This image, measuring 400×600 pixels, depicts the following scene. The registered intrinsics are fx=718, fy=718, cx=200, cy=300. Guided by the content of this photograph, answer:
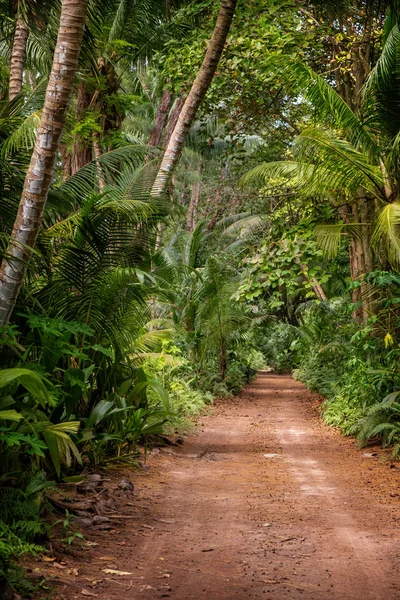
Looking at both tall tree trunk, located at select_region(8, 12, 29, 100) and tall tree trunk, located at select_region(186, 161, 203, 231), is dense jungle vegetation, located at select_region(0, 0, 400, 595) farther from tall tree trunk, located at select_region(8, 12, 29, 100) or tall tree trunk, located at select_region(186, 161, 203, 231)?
tall tree trunk, located at select_region(186, 161, 203, 231)

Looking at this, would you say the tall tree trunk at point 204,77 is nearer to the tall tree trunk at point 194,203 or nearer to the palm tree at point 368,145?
the palm tree at point 368,145

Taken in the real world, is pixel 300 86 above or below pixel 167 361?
above

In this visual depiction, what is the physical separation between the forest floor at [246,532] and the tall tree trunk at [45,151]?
2070 mm

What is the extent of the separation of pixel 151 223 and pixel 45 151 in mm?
2615

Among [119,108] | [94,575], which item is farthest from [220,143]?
[94,575]

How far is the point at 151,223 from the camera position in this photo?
8297 mm

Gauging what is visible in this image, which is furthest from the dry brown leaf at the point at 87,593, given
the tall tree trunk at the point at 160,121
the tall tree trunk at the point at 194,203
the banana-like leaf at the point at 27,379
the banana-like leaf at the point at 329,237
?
the tall tree trunk at the point at 194,203

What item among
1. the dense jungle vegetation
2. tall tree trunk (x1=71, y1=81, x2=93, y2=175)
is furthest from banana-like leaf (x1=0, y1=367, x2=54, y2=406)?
tall tree trunk (x1=71, y1=81, x2=93, y2=175)

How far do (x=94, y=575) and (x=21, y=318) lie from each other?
8.88 feet

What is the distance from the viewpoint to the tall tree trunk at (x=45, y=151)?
5648 millimetres

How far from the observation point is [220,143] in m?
31.3

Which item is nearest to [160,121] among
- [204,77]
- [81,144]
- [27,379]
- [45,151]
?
[81,144]

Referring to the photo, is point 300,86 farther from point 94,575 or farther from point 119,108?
point 94,575

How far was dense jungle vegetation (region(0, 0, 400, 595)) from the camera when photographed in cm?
580
